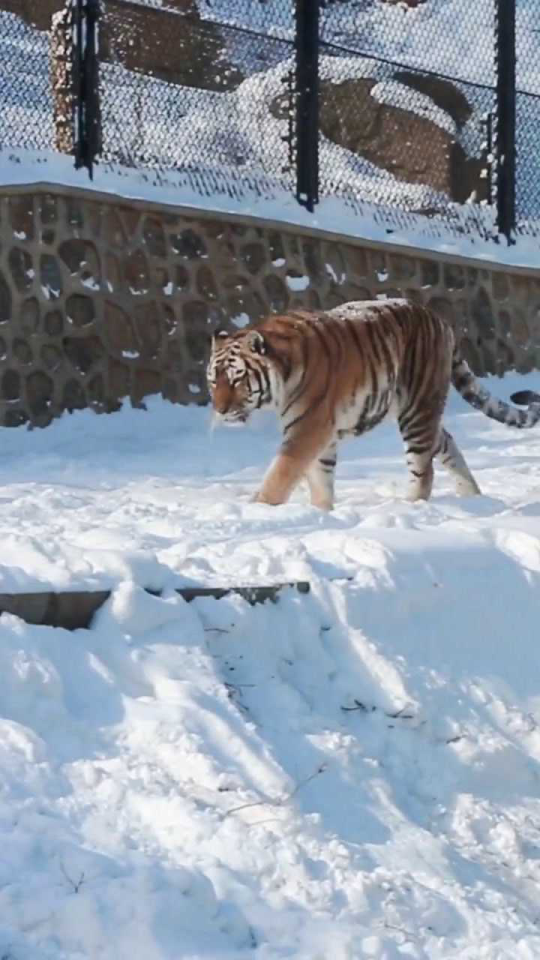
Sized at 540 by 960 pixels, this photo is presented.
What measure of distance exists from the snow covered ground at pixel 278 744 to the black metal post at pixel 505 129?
22.7ft

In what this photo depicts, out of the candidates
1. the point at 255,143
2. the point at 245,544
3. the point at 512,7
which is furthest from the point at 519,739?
the point at 512,7

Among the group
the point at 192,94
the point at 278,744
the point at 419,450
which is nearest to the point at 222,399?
the point at 419,450

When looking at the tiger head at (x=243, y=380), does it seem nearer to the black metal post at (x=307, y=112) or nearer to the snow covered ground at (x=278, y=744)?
the snow covered ground at (x=278, y=744)

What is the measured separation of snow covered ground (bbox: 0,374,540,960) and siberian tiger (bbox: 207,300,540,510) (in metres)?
0.92

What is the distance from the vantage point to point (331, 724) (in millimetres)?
4469

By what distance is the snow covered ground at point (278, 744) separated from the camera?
3.50 metres

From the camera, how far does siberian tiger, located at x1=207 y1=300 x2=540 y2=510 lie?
7.07 meters

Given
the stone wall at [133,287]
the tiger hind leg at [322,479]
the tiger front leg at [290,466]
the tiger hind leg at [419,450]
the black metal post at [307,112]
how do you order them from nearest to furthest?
1. the tiger front leg at [290,466]
2. the tiger hind leg at [322,479]
3. the tiger hind leg at [419,450]
4. the stone wall at [133,287]
5. the black metal post at [307,112]

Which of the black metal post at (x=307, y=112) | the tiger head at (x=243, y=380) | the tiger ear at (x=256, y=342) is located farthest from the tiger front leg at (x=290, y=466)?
the black metal post at (x=307, y=112)

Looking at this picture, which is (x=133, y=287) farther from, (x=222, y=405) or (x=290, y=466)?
(x=290, y=466)

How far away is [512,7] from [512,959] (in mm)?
10509

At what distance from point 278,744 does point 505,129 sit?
922 cm

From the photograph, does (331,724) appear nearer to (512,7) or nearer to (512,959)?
(512,959)

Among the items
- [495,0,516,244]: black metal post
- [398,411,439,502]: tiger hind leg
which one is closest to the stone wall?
[495,0,516,244]: black metal post
